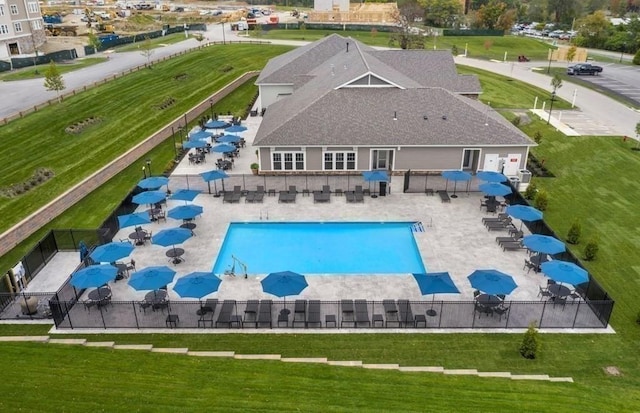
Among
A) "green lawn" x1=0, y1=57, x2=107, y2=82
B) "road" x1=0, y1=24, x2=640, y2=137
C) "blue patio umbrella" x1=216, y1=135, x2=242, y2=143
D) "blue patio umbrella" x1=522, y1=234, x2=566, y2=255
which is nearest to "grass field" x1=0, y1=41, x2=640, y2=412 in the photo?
"blue patio umbrella" x1=522, y1=234, x2=566, y2=255

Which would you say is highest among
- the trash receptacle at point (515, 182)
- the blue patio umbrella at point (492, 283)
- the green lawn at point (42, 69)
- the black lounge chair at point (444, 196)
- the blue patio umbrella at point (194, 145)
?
the green lawn at point (42, 69)

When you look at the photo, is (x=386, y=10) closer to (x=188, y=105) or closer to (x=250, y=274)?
(x=188, y=105)

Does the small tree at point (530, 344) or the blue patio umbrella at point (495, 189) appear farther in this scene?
the blue patio umbrella at point (495, 189)

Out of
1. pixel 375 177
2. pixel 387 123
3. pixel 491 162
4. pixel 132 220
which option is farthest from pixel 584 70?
pixel 132 220

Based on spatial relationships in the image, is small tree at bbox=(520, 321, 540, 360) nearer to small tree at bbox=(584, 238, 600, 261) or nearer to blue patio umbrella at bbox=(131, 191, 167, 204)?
small tree at bbox=(584, 238, 600, 261)

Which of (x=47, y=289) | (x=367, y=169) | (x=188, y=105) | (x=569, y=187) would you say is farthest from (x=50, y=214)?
(x=569, y=187)

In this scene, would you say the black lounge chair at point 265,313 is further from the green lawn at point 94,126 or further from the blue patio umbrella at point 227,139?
the blue patio umbrella at point 227,139

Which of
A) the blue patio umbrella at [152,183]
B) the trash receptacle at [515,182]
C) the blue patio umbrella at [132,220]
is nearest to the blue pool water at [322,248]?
the blue patio umbrella at [132,220]

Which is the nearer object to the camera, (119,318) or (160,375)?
(160,375)
